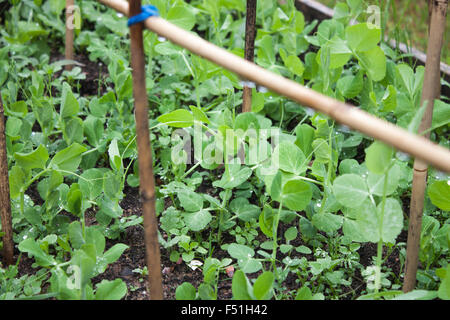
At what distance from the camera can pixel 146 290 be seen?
1261 millimetres

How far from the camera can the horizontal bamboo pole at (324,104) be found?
75 centimetres

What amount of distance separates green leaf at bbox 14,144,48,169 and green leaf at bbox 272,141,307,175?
0.56 m

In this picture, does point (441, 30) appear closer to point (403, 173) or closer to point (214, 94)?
point (403, 173)

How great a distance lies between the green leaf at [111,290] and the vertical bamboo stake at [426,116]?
59cm

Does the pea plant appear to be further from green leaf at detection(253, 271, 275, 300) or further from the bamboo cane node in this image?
the bamboo cane node

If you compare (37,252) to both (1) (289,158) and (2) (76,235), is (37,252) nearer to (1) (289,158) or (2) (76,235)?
(2) (76,235)

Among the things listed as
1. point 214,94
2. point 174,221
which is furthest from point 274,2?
point 174,221

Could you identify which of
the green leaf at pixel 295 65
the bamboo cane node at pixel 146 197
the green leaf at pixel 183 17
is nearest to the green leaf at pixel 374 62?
the green leaf at pixel 295 65

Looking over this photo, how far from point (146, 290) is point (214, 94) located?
777mm

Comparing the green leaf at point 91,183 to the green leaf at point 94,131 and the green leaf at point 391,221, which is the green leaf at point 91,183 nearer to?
the green leaf at point 94,131

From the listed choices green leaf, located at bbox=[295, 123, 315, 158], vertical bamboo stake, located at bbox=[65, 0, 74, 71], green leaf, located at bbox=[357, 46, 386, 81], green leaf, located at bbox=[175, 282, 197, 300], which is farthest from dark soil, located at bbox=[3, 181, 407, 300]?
vertical bamboo stake, located at bbox=[65, 0, 74, 71]

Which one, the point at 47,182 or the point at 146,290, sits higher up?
the point at 47,182

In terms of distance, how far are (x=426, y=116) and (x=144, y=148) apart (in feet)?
1.80

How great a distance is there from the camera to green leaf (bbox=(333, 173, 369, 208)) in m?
1.10
